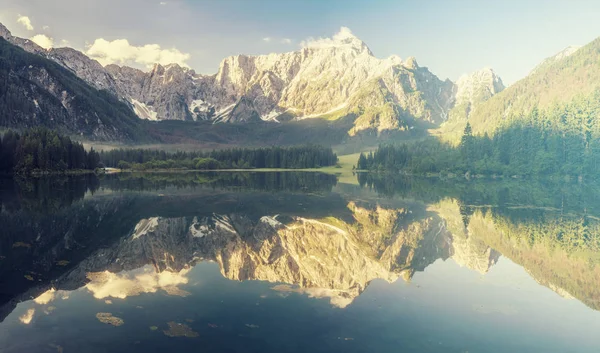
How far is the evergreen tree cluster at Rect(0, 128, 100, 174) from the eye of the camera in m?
171

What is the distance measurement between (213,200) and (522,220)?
58.2 m

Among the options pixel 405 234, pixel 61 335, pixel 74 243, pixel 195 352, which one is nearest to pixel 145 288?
pixel 61 335

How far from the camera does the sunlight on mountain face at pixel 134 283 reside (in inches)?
1024

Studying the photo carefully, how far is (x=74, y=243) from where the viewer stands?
39.3 m

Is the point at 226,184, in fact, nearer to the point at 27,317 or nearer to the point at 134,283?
the point at 134,283

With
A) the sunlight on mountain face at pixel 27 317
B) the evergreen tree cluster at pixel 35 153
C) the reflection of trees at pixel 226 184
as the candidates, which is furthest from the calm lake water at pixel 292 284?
the evergreen tree cluster at pixel 35 153

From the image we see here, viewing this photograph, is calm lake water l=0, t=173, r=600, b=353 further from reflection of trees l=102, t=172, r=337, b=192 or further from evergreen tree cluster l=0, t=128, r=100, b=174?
evergreen tree cluster l=0, t=128, r=100, b=174

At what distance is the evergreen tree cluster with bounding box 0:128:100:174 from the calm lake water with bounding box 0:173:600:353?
140563 millimetres

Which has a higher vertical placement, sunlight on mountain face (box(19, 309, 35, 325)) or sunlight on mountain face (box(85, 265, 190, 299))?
sunlight on mountain face (box(19, 309, 35, 325))

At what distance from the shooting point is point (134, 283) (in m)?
28.0

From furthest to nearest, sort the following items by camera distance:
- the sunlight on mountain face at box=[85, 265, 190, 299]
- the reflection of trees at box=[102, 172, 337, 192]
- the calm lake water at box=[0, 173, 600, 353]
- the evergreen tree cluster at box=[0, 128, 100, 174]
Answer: the evergreen tree cluster at box=[0, 128, 100, 174]
the reflection of trees at box=[102, 172, 337, 192]
the sunlight on mountain face at box=[85, 265, 190, 299]
the calm lake water at box=[0, 173, 600, 353]

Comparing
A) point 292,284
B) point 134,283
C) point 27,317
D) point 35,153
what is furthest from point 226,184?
point 27,317

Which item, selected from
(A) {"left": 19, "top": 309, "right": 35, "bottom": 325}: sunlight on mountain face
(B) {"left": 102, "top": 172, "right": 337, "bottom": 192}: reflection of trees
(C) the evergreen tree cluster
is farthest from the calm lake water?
(C) the evergreen tree cluster

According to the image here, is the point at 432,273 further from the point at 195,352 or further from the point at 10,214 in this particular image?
the point at 10,214
